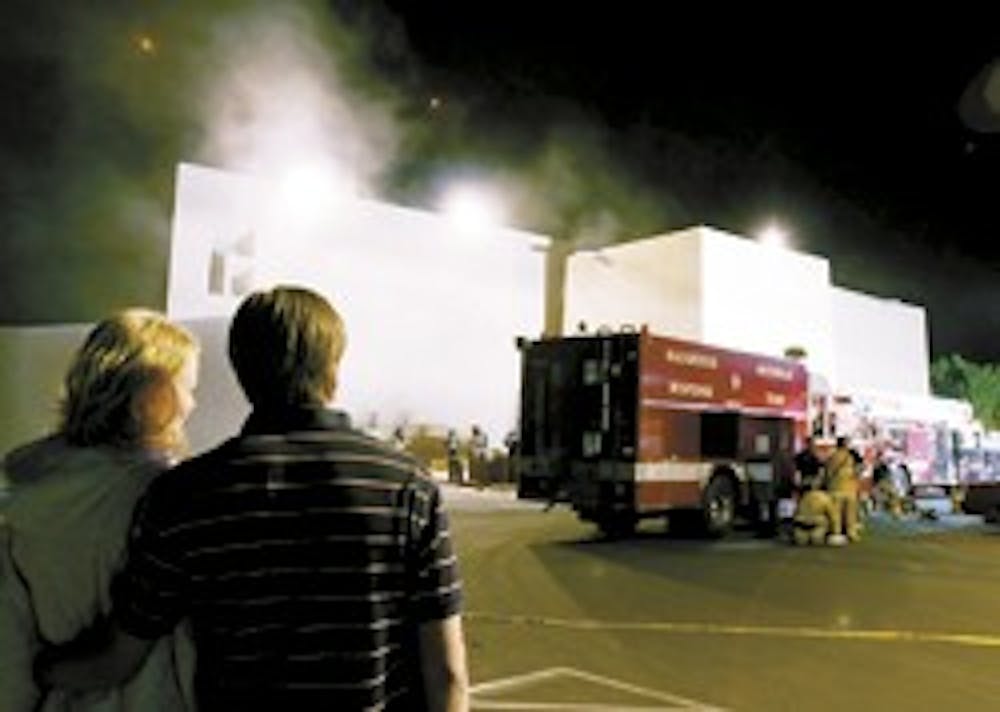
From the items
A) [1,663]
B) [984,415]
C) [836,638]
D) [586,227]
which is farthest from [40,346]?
[984,415]

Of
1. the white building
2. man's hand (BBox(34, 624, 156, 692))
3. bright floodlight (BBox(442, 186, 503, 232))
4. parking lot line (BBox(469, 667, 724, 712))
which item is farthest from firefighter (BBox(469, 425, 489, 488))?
man's hand (BBox(34, 624, 156, 692))

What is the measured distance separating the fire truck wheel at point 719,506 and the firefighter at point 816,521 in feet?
2.78

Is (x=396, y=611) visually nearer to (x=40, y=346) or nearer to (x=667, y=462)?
(x=667, y=462)

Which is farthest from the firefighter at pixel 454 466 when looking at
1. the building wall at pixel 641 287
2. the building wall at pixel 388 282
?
the building wall at pixel 641 287

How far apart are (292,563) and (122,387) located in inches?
20.4

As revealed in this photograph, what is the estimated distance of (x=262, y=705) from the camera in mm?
1834

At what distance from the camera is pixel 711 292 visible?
29.5 m

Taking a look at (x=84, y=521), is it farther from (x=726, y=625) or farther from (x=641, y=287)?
(x=641, y=287)

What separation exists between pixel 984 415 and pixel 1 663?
66.6 meters

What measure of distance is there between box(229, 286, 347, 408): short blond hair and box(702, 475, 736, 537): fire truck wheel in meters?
12.0

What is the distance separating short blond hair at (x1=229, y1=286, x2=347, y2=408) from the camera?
189 cm

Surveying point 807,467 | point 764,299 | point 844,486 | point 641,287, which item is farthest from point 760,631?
point 764,299

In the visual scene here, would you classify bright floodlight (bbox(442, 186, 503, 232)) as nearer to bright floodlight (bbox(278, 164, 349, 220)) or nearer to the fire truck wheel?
bright floodlight (bbox(278, 164, 349, 220))

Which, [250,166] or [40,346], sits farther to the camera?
[250,166]
